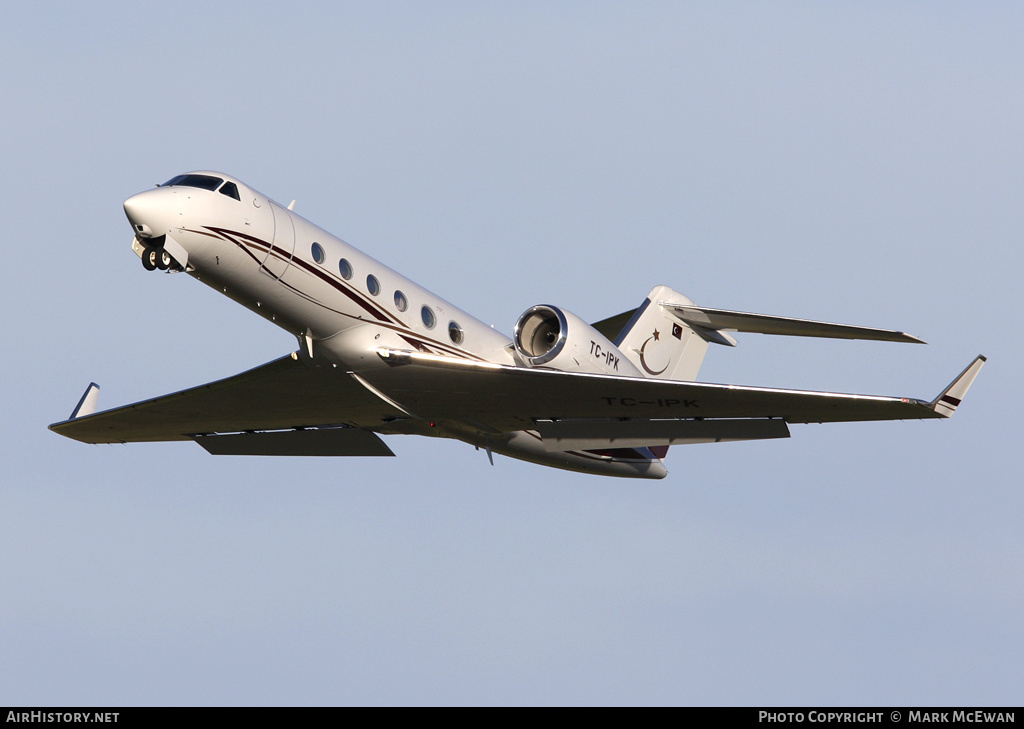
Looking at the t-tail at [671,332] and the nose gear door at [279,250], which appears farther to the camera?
the t-tail at [671,332]

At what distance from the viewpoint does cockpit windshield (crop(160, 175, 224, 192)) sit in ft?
55.6

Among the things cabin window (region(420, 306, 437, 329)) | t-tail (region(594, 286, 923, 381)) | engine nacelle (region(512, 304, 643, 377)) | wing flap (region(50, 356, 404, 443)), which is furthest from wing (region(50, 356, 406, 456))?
t-tail (region(594, 286, 923, 381))

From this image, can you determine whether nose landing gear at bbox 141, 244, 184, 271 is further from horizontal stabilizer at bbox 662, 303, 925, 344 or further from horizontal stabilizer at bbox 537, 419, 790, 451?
horizontal stabilizer at bbox 662, 303, 925, 344

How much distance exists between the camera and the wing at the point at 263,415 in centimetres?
1933

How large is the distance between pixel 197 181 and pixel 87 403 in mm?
7993

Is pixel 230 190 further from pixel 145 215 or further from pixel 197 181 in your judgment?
pixel 145 215

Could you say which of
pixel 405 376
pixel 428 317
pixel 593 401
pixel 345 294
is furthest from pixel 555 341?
pixel 345 294

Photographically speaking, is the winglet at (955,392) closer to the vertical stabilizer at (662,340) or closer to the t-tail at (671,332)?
the t-tail at (671,332)

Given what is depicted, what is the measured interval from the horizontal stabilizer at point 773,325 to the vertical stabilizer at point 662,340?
176 mm

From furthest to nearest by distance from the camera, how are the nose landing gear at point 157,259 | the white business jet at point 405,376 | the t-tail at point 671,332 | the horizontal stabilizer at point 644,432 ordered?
the t-tail at point 671,332 → the horizontal stabilizer at point 644,432 → the white business jet at point 405,376 → the nose landing gear at point 157,259

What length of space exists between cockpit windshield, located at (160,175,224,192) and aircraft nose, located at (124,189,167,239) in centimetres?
68

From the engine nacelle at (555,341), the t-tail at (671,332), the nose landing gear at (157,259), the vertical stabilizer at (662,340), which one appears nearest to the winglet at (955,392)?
the engine nacelle at (555,341)

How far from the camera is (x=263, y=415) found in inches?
837
